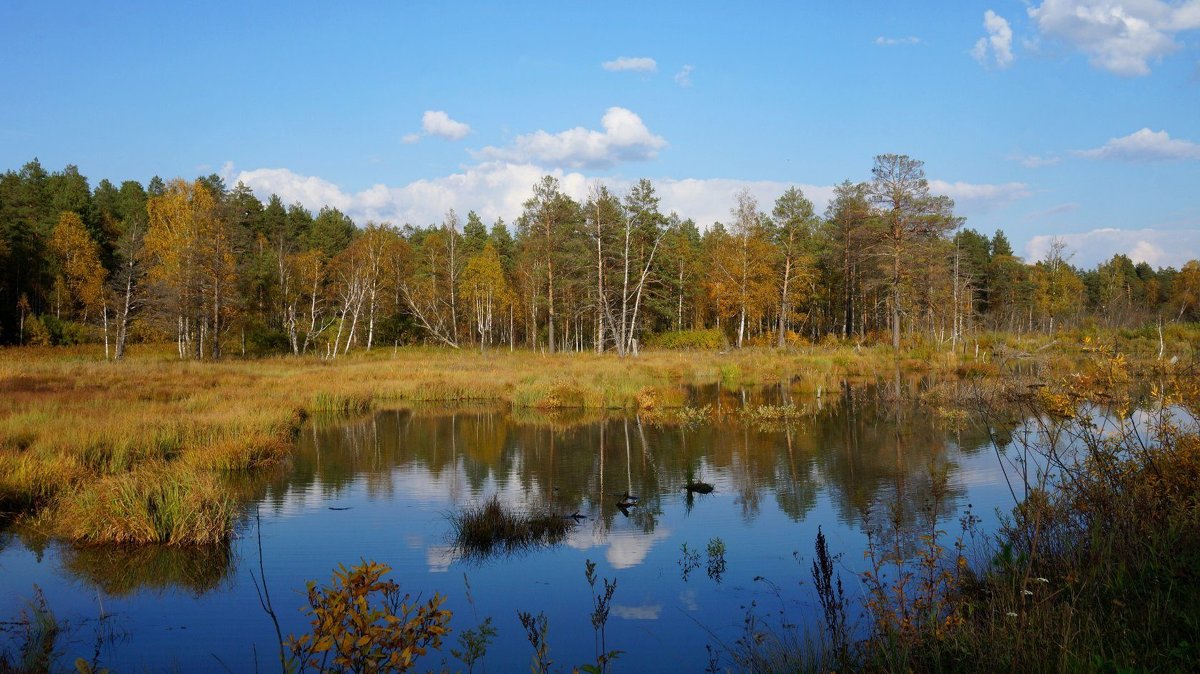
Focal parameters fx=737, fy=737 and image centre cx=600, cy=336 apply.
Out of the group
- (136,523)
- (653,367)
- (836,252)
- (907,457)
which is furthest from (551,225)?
(136,523)

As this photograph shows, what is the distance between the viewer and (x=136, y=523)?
9.55 meters

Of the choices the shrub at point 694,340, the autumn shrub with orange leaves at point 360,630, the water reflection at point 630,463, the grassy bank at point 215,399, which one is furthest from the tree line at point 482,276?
the autumn shrub with orange leaves at point 360,630

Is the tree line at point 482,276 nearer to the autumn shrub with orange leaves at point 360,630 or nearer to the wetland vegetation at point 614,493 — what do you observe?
the wetland vegetation at point 614,493

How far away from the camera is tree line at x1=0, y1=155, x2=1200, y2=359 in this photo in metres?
41.0

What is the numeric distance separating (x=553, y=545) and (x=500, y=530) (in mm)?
819

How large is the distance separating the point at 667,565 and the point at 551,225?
135 feet

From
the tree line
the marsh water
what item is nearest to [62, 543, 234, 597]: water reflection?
the marsh water

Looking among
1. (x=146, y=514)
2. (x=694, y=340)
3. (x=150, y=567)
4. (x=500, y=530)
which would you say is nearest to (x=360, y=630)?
(x=500, y=530)

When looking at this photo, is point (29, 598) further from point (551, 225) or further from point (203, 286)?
point (551, 225)

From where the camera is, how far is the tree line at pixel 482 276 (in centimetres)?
4103

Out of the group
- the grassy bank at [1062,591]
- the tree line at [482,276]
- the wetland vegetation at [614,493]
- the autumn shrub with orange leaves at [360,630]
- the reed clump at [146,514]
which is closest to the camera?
the autumn shrub with orange leaves at [360,630]

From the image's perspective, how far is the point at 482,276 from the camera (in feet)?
173

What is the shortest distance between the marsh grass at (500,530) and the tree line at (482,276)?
31594mm

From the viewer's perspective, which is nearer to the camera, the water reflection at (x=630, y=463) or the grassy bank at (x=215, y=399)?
the grassy bank at (x=215, y=399)
